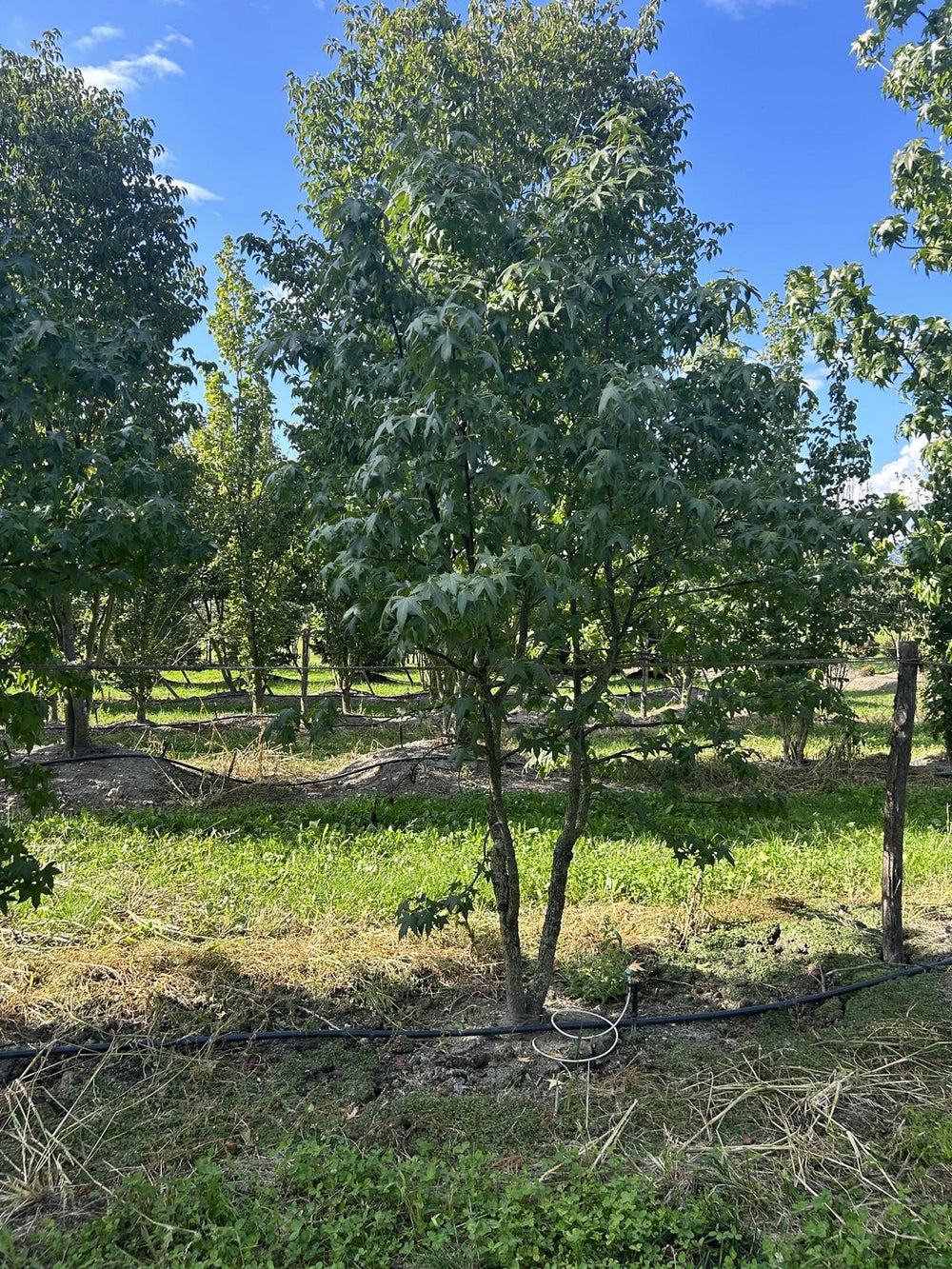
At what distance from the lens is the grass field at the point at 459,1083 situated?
250 cm

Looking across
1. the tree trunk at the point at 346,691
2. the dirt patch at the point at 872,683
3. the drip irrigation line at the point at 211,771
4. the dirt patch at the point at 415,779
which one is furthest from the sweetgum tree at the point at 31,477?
the dirt patch at the point at 872,683

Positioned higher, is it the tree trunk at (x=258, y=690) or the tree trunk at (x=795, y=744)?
the tree trunk at (x=258, y=690)

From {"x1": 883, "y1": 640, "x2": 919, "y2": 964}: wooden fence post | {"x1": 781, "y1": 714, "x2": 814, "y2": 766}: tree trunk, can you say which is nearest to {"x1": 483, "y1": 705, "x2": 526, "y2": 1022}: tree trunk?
{"x1": 883, "y1": 640, "x2": 919, "y2": 964}: wooden fence post

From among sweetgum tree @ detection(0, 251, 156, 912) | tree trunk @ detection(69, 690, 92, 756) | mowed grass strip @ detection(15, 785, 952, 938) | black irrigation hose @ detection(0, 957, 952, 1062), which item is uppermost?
sweetgum tree @ detection(0, 251, 156, 912)

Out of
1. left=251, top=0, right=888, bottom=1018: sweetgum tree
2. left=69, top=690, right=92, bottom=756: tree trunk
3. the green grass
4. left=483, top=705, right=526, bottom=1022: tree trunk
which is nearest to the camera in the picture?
the green grass

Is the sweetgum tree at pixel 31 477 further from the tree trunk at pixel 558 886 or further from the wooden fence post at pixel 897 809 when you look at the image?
the wooden fence post at pixel 897 809

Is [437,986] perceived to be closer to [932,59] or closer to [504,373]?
→ [504,373]

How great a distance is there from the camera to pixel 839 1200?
263 cm

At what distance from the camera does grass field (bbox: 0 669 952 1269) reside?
250 cm

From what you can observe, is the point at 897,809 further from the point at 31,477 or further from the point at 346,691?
the point at 346,691

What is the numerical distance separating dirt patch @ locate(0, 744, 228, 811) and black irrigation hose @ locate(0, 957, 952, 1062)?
14.7ft

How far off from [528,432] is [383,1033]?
2.64m

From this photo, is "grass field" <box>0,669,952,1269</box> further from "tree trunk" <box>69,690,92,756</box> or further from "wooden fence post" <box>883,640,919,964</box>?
"tree trunk" <box>69,690,92,756</box>

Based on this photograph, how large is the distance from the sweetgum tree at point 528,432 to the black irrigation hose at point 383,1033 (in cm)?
18
